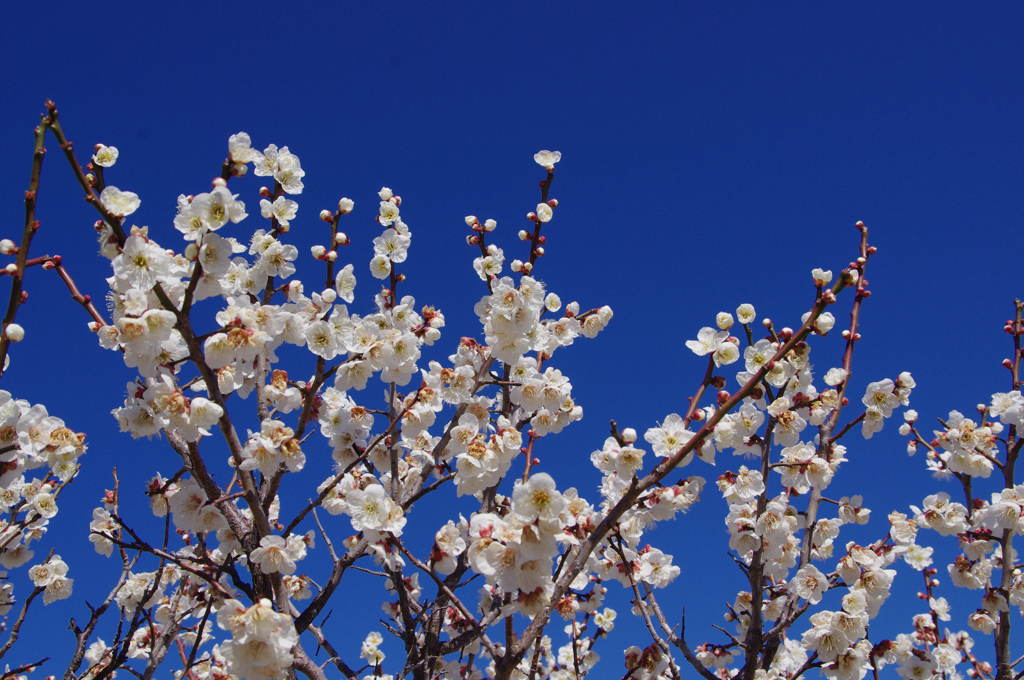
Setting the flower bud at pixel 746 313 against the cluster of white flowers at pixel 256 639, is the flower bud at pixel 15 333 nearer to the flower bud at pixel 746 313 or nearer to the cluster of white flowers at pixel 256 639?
the cluster of white flowers at pixel 256 639

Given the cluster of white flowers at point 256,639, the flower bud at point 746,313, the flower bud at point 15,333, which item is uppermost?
the flower bud at point 746,313

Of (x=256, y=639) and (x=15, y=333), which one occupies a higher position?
(x=15, y=333)

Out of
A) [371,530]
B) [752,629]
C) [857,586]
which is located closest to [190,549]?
[371,530]

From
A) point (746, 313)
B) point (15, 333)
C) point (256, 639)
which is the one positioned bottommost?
point (256, 639)

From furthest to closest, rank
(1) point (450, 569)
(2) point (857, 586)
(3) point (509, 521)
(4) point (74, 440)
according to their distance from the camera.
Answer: (2) point (857, 586) < (1) point (450, 569) < (4) point (74, 440) < (3) point (509, 521)

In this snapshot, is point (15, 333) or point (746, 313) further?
point (746, 313)

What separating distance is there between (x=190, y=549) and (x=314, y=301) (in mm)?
1711

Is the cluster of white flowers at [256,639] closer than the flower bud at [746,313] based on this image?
Yes

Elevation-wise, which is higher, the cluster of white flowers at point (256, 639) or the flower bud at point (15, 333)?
the flower bud at point (15, 333)

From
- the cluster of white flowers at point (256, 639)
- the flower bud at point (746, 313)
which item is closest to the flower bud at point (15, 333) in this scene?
the cluster of white flowers at point (256, 639)

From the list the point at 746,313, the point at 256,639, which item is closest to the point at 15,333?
the point at 256,639

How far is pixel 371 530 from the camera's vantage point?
2.97 meters

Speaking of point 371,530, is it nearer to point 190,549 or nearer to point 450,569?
point 450,569

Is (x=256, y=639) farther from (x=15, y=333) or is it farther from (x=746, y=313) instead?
(x=746, y=313)
